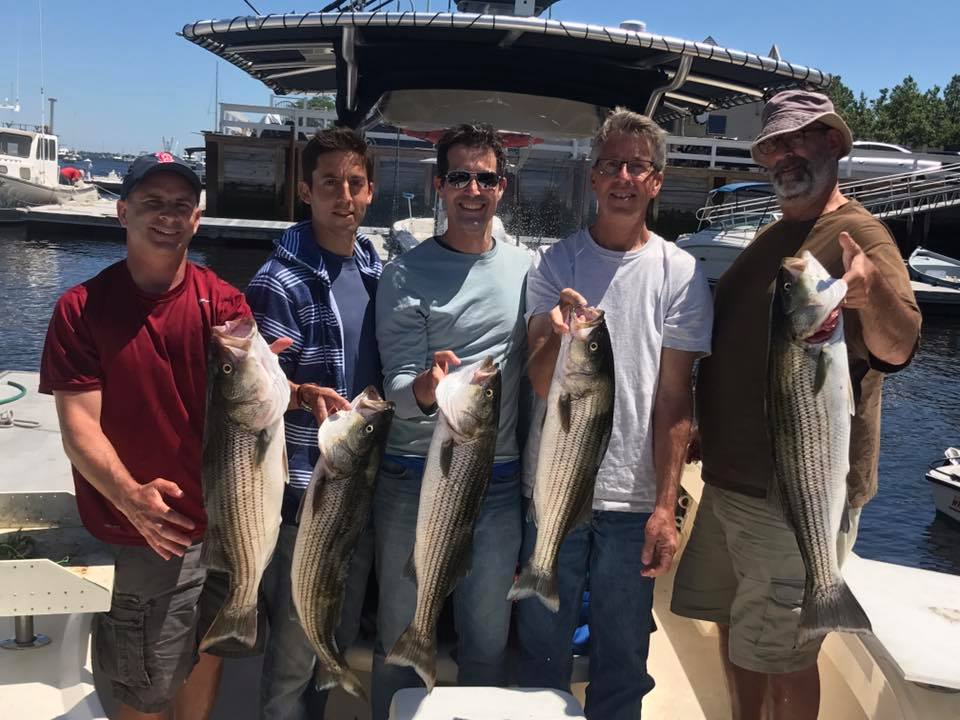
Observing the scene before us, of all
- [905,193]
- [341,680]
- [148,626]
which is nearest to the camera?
[341,680]

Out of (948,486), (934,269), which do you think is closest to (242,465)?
(948,486)

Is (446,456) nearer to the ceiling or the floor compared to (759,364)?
nearer to the floor

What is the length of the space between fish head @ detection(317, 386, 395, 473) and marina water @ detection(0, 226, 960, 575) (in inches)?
142

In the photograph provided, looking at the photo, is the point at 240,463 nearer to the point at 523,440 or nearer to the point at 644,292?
the point at 523,440

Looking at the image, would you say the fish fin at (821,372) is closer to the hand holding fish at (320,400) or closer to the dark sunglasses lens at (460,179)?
the dark sunglasses lens at (460,179)

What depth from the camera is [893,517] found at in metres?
12.8

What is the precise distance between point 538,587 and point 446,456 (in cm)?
63

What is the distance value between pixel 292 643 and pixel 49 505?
4.49ft

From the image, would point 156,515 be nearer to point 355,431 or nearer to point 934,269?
point 355,431

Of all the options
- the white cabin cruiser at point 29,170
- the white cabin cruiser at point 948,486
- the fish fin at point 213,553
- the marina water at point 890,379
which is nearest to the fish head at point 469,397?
the fish fin at point 213,553

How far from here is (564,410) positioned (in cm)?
300

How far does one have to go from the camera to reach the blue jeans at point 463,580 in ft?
10.9

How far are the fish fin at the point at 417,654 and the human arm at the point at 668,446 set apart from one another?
35.6 inches

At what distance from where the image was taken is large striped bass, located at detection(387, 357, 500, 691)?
114 inches
